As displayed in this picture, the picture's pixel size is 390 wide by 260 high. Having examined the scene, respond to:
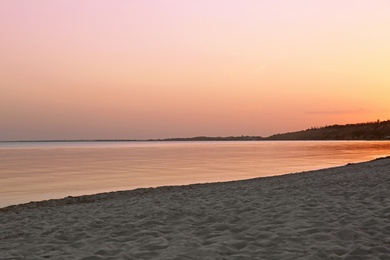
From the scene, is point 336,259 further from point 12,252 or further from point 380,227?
point 12,252

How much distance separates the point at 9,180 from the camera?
30062mm

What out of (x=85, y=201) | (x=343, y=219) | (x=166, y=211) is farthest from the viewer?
(x=85, y=201)

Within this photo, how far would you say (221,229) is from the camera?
874 cm

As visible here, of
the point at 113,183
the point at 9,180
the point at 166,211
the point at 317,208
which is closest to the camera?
the point at 317,208

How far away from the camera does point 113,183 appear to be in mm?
28047

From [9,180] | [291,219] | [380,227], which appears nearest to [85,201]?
[291,219]

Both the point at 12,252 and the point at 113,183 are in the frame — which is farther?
the point at 113,183

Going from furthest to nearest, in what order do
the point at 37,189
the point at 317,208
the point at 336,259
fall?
the point at 37,189 → the point at 317,208 → the point at 336,259

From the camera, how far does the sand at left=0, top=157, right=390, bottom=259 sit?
275 inches

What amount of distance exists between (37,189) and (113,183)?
4983mm

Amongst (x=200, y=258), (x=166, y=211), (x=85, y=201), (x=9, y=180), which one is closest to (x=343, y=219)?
(x=200, y=258)

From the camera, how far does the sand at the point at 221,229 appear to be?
22.9ft

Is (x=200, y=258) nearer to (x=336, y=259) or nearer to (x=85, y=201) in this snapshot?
(x=336, y=259)

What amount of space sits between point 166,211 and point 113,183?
674 inches
